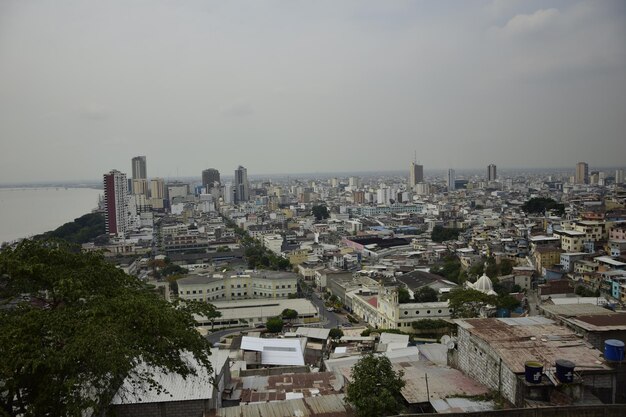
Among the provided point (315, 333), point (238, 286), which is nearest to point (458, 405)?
point (315, 333)

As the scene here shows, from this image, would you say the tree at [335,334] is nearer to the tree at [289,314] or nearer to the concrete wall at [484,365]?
the tree at [289,314]

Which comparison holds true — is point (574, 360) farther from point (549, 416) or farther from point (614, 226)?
point (614, 226)

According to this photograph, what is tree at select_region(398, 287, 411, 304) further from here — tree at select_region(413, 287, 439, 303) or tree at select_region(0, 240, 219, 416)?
tree at select_region(0, 240, 219, 416)

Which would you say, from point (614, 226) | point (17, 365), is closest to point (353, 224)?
point (614, 226)

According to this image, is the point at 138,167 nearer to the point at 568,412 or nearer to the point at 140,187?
the point at 140,187

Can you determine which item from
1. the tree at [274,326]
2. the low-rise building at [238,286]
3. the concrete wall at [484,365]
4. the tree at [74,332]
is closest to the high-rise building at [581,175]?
the low-rise building at [238,286]

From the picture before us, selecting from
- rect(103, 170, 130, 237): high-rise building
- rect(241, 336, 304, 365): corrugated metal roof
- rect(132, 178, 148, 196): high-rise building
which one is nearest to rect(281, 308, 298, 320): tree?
rect(241, 336, 304, 365): corrugated metal roof
